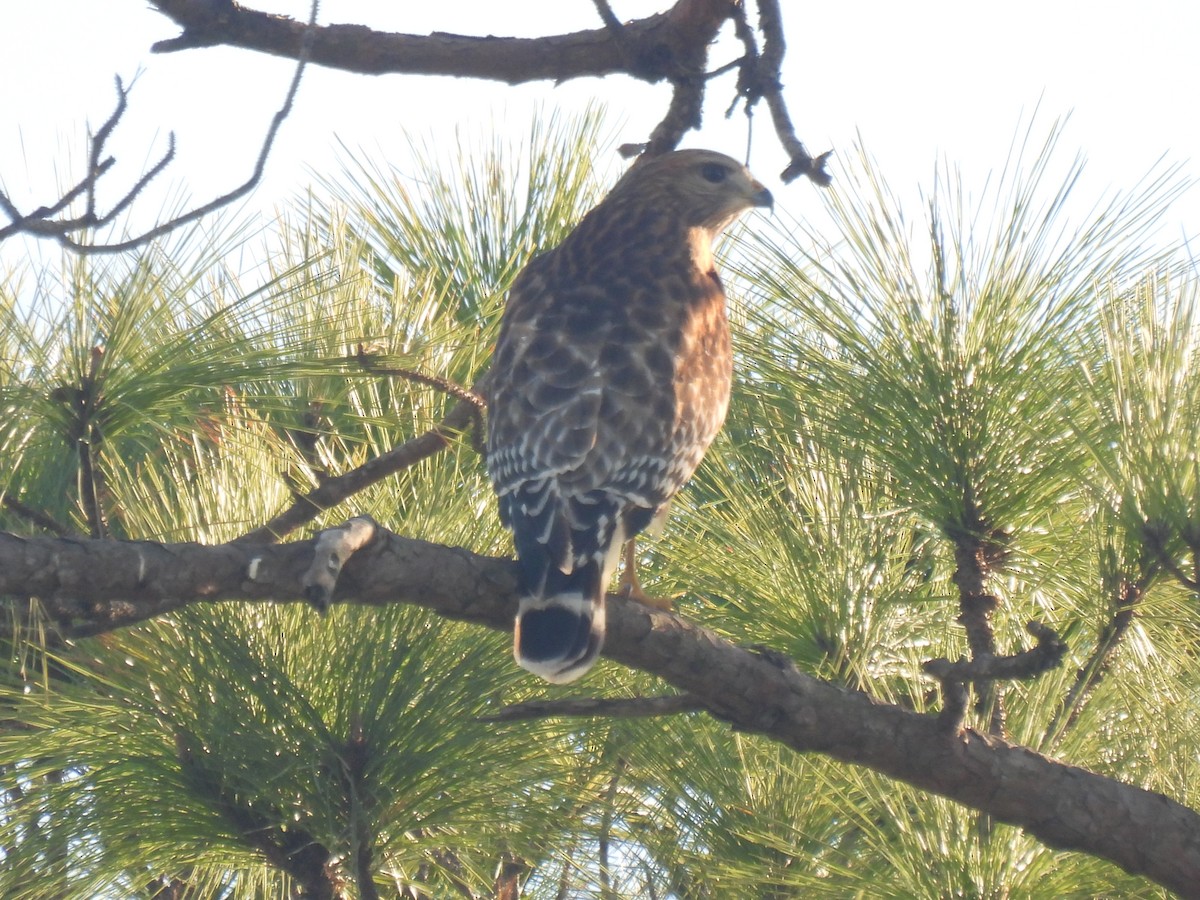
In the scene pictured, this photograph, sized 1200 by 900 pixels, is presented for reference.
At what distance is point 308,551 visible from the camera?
1.82 metres

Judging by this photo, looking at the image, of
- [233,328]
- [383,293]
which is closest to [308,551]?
[233,328]

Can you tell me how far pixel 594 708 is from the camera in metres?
1.99

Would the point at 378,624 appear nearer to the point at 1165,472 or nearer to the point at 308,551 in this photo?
the point at 308,551

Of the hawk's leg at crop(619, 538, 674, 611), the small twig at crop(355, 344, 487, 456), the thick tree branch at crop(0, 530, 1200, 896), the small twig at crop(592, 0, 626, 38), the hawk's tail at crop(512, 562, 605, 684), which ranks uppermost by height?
the small twig at crop(592, 0, 626, 38)

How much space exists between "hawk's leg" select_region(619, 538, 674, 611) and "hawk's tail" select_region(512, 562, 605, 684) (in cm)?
69

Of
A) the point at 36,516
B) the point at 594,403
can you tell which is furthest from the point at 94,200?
the point at 594,403

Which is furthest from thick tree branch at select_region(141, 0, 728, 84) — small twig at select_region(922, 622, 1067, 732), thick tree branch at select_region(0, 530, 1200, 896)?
small twig at select_region(922, 622, 1067, 732)

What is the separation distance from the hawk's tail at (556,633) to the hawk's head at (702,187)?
193 centimetres

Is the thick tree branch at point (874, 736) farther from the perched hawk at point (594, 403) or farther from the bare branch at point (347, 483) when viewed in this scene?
the bare branch at point (347, 483)

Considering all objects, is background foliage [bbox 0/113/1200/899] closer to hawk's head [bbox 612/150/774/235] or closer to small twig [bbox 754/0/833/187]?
small twig [bbox 754/0/833/187]

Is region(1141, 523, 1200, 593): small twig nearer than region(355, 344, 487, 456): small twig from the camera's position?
Yes

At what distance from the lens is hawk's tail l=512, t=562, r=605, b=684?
2.21m

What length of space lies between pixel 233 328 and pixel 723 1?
1074mm

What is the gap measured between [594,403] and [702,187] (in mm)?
1367
